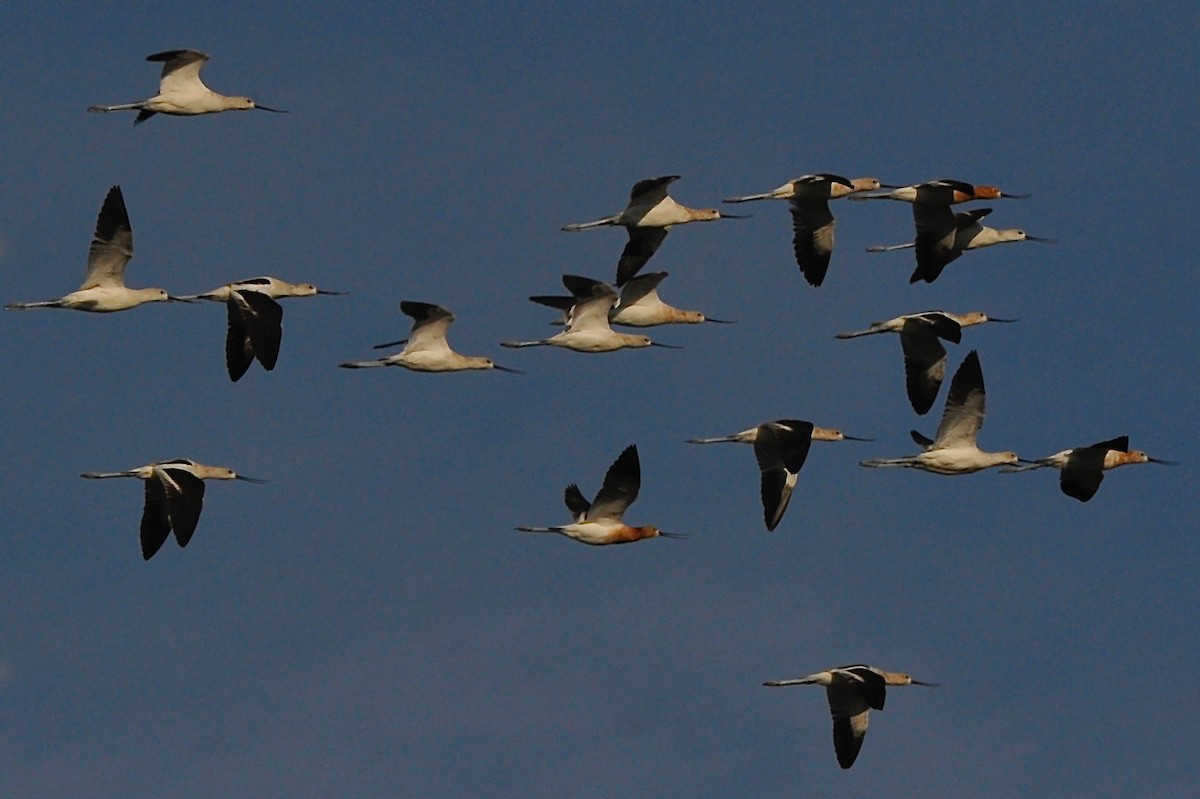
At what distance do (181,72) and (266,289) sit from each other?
5506mm

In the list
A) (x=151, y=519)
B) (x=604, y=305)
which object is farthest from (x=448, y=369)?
(x=151, y=519)

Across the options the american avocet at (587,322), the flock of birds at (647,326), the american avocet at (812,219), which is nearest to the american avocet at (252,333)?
the flock of birds at (647,326)

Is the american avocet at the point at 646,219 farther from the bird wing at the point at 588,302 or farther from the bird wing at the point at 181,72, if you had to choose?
the bird wing at the point at 181,72

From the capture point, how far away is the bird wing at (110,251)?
179ft

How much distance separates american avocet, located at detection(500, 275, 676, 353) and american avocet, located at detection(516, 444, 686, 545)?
12.3 ft

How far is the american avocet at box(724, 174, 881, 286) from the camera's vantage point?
5616cm

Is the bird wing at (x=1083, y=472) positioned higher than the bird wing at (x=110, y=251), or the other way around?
the bird wing at (x=110, y=251)

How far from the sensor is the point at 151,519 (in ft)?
174

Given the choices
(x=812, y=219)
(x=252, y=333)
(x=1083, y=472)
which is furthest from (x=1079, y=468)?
(x=252, y=333)

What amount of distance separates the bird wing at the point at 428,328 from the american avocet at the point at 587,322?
145cm

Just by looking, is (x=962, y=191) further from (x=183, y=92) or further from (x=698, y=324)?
(x=183, y=92)

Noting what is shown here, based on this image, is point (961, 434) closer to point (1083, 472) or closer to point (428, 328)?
point (1083, 472)

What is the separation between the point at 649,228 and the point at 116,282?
10.3 meters

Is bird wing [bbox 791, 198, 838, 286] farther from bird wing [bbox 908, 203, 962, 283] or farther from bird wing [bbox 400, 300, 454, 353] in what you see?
bird wing [bbox 400, 300, 454, 353]
